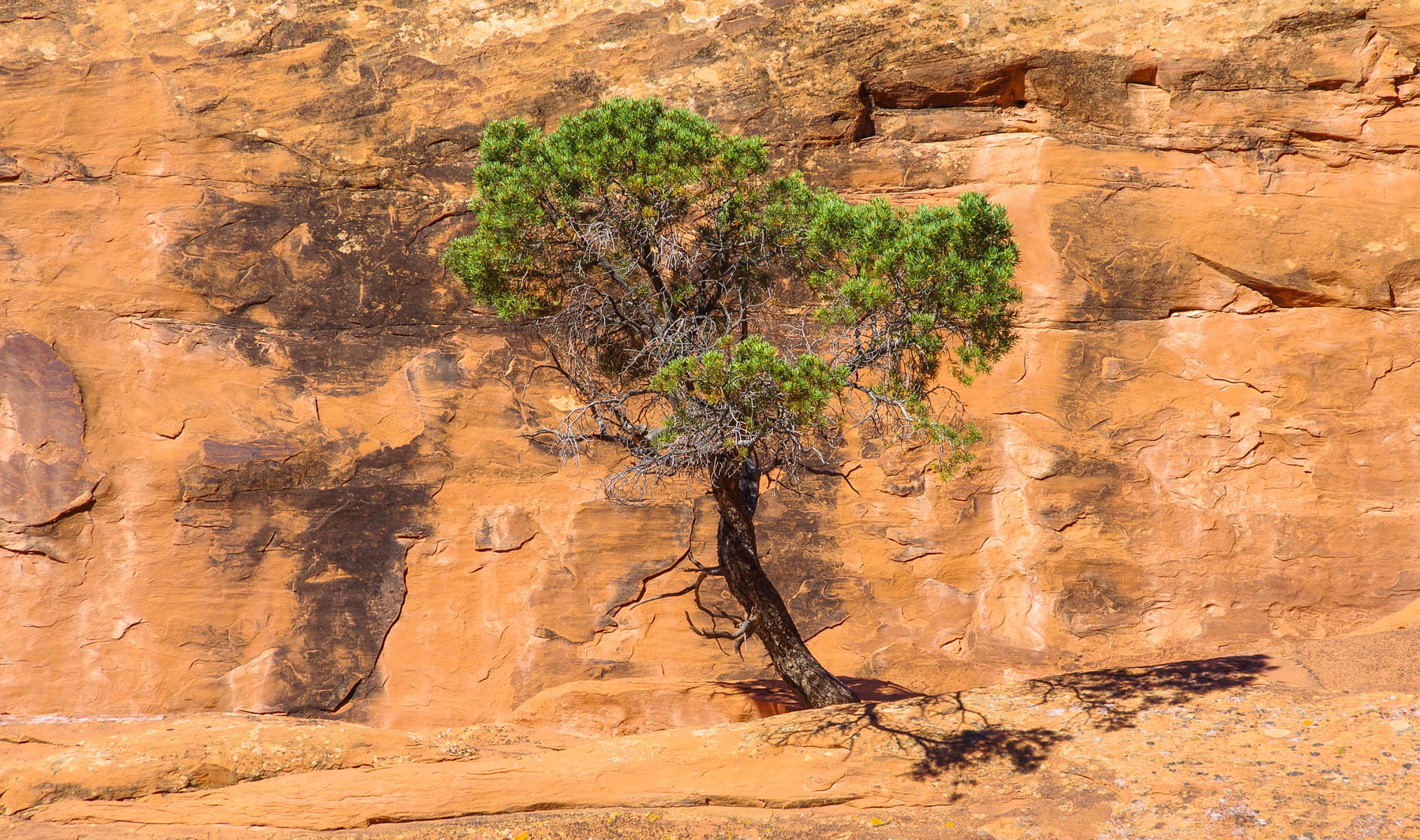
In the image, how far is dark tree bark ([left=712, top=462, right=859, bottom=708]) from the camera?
352 inches

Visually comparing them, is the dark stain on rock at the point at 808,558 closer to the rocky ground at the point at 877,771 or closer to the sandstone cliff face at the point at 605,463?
the sandstone cliff face at the point at 605,463

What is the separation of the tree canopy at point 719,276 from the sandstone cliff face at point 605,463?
2.17 m

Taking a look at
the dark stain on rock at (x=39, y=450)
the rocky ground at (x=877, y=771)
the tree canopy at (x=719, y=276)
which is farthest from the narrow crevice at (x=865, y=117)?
the dark stain on rock at (x=39, y=450)

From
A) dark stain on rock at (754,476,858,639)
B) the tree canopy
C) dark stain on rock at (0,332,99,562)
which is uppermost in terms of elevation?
the tree canopy

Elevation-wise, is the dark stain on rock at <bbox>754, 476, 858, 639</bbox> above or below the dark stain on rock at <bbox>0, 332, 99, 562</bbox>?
below

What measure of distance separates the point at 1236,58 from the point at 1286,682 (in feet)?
22.1

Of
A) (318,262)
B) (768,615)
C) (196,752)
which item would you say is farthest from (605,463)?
(196,752)

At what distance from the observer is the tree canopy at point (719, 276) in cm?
724

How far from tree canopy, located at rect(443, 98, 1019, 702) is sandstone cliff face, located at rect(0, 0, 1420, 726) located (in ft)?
7.12

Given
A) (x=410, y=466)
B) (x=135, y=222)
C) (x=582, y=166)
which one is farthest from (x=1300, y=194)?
(x=135, y=222)

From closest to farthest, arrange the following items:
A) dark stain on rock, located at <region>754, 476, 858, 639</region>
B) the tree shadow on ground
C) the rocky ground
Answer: the rocky ground < the tree shadow on ground < dark stain on rock, located at <region>754, 476, 858, 639</region>

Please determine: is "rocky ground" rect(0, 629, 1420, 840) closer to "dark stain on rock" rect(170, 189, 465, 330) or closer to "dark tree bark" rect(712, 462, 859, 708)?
"dark tree bark" rect(712, 462, 859, 708)

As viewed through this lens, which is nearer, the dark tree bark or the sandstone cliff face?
the dark tree bark

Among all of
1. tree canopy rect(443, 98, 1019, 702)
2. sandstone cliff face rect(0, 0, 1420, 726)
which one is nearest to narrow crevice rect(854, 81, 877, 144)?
sandstone cliff face rect(0, 0, 1420, 726)
